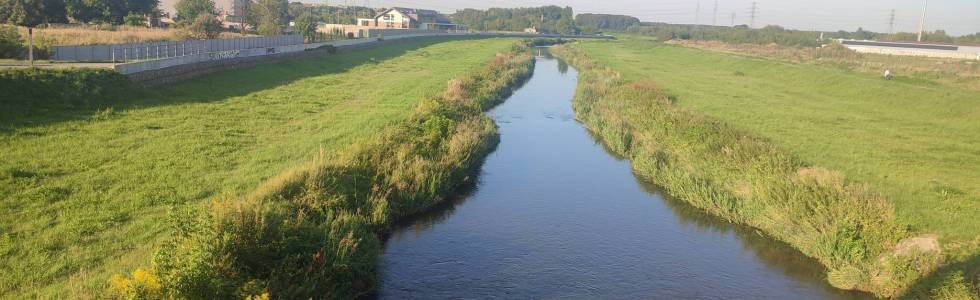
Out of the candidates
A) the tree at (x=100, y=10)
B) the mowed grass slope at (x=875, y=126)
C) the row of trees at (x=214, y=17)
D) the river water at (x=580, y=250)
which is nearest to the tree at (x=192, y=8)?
the row of trees at (x=214, y=17)

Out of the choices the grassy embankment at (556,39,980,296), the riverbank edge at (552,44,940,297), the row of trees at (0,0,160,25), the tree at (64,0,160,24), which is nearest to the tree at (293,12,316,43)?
the row of trees at (0,0,160,25)

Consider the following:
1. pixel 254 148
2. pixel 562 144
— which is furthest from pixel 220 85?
pixel 562 144

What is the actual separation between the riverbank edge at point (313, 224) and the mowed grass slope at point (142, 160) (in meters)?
1.22

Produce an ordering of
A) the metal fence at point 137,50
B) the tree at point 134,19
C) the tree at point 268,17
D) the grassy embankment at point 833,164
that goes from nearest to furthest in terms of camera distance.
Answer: the grassy embankment at point 833,164, the metal fence at point 137,50, the tree at point 134,19, the tree at point 268,17

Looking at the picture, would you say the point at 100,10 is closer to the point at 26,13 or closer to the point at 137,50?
the point at 26,13

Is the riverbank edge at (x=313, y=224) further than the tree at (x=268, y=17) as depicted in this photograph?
No

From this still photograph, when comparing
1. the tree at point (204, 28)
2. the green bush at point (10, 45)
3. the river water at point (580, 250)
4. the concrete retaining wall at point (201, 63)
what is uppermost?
the tree at point (204, 28)

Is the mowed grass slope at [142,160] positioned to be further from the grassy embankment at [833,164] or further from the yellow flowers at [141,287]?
the grassy embankment at [833,164]

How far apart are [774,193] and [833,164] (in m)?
5.06

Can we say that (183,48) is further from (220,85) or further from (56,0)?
(56,0)

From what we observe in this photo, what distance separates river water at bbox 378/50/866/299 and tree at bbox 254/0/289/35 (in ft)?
162

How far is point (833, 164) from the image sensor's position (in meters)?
20.4

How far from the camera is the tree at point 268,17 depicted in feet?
216

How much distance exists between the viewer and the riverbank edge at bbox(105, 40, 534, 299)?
29.2ft
